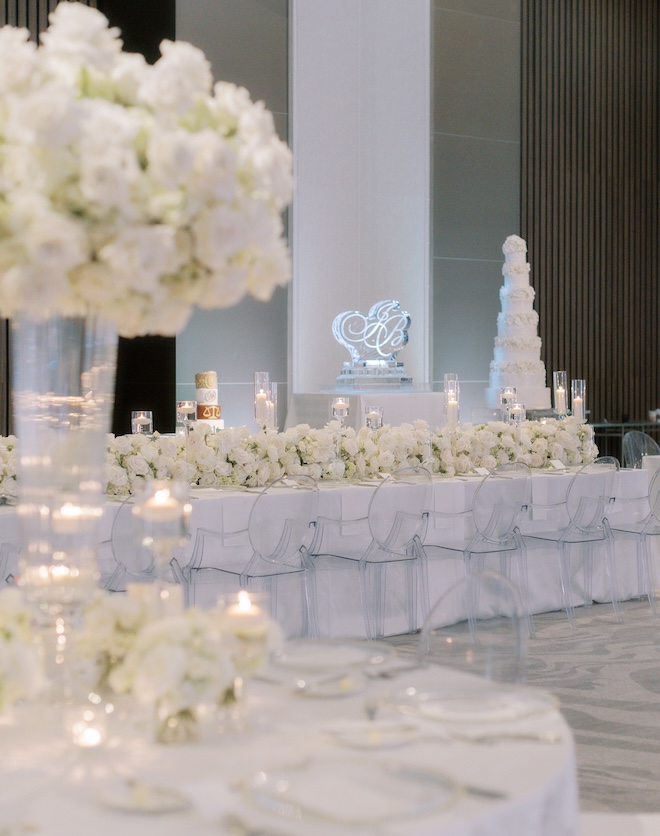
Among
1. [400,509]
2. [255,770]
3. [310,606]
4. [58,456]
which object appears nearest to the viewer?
[255,770]

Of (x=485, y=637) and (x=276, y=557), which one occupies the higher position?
(x=485, y=637)

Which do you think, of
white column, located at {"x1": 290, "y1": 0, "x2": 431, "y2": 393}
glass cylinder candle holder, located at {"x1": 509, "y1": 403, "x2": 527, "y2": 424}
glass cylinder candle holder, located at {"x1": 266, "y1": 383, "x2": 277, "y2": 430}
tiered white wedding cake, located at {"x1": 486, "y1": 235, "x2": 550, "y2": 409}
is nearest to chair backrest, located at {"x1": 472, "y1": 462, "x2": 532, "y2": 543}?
glass cylinder candle holder, located at {"x1": 509, "y1": 403, "x2": 527, "y2": 424}

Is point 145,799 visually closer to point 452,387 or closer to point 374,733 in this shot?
point 374,733

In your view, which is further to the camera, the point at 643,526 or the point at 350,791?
the point at 643,526

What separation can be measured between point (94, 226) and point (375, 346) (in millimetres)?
9421

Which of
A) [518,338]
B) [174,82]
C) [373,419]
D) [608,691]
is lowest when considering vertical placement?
[608,691]

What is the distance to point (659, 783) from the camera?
403cm

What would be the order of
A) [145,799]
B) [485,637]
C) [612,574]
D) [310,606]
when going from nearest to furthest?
[145,799] → [485,637] → [310,606] → [612,574]

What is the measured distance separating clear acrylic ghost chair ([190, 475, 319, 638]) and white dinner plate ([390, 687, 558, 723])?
3246mm

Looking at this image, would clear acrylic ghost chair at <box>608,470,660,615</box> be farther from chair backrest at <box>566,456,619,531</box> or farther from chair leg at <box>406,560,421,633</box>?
chair leg at <box>406,560,421,633</box>

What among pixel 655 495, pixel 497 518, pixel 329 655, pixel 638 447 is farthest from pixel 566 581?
pixel 329 655

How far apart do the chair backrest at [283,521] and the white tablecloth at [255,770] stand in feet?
10.9

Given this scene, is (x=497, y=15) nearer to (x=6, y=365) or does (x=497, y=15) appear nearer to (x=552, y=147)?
(x=552, y=147)

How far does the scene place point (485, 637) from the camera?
2.42m
